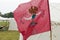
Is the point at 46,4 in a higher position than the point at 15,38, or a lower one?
higher

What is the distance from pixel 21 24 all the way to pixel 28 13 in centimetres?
45

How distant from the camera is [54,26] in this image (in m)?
9.84

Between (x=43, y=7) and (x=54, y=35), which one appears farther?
(x=54, y=35)

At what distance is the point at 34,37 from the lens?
32.5 ft

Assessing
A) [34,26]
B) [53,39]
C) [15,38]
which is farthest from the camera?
[15,38]

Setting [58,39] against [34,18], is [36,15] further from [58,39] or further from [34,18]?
[58,39]

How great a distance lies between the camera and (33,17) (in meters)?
8.57

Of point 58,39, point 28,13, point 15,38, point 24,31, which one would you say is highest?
point 28,13

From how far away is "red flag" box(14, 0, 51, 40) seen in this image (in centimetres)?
840

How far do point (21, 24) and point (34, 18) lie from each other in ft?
1.62

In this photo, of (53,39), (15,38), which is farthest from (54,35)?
(15,38)

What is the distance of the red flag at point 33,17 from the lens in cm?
840

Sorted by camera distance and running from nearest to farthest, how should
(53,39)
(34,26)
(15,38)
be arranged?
1. (34,26)
2. (53,39)
3. (15,38)

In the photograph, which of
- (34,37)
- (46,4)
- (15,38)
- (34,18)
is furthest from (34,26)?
(15,38)
